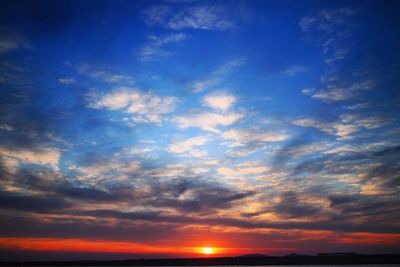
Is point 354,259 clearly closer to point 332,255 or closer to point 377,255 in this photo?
point 377,255

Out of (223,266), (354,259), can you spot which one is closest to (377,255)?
(354,259)

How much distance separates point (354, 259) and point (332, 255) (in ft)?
110

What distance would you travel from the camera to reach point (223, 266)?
17675cm

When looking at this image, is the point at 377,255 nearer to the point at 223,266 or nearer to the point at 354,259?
the point at 354,259

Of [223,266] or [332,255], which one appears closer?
[223,266]

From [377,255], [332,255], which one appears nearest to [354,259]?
[377,255]

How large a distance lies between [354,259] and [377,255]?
1626 centimetres

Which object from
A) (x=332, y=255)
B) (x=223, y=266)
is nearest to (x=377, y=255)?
(x=332, y=255)

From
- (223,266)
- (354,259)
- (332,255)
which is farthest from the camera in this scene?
(332,255)

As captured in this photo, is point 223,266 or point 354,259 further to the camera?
point 223,266

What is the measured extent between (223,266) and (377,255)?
74.6 metres

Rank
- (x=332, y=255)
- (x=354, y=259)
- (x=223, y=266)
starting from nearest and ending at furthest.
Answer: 1. (x=354, y=259)
2. (x=223, y=266)
3. (x=332, y=255)

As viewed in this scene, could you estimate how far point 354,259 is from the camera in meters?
158

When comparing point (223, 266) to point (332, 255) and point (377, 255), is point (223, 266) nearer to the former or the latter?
point (332, 255)
